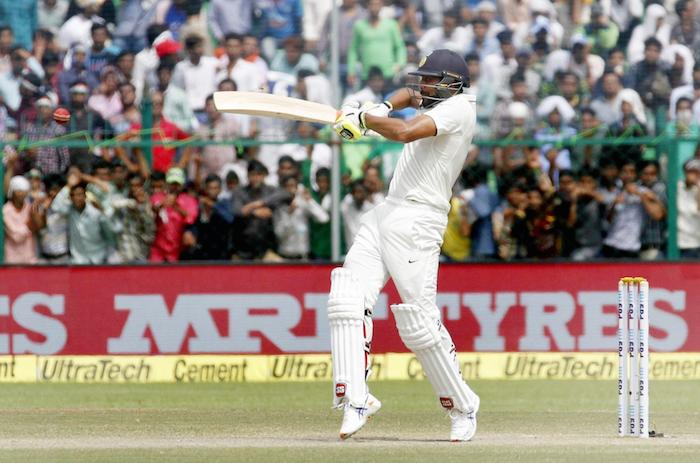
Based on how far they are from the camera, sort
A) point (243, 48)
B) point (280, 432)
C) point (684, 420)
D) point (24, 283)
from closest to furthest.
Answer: point (280, 432), point (684, 420), point (24, 283), point (243, 48)

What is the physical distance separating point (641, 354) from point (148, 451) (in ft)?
7.82

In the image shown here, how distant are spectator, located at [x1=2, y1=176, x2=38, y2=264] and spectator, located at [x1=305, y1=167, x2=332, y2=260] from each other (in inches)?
95.6

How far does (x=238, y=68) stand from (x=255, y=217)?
1654 millimetres

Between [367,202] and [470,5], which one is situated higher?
[470,5]

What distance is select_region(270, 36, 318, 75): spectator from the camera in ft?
41.4

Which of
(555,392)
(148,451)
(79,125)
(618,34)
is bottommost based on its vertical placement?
(555,392)

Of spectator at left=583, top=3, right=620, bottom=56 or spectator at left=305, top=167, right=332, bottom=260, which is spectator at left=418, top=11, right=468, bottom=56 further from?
spectator at left=305, top=167, right=332, bottom=260

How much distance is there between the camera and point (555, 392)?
1027 cm

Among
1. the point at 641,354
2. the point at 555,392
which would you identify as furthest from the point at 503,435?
the point at 555,392

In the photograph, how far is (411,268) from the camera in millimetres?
6598

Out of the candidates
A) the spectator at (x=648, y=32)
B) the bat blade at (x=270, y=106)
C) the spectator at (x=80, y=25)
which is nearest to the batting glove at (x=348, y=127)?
the bat blade at (x=270, y=106)

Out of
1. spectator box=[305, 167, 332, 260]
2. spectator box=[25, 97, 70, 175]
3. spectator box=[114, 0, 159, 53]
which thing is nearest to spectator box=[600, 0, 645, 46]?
spectator box=[305, 167, 332, 260]

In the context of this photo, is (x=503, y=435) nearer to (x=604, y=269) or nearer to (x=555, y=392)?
(x=555, y=392)

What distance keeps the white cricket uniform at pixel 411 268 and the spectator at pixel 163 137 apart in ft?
18.4
